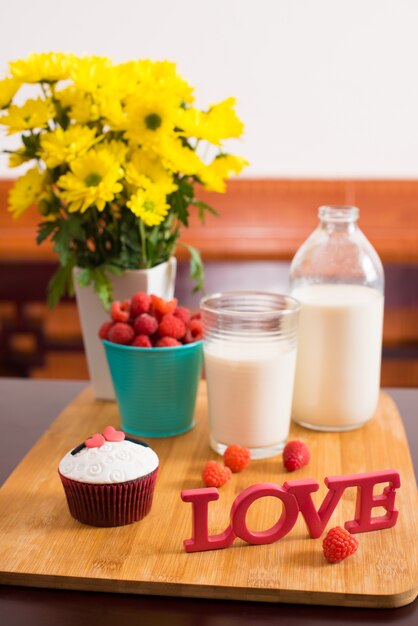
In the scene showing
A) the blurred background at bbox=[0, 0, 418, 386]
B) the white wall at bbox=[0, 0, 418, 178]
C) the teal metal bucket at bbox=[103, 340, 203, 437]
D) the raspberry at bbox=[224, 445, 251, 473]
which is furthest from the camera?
the white wall at bbox=[0, 0, 418, 178]

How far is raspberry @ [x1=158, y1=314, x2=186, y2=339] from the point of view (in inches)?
42.6

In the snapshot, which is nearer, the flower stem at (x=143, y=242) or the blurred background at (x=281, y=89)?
the flower stem at (x=143, y=242)

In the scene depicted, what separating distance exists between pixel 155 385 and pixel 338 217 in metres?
0.34

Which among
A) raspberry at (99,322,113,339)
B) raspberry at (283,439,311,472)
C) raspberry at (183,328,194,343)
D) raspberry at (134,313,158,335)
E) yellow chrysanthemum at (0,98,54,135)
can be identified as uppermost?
yellow chrysanthemum at (0,98,54,135)

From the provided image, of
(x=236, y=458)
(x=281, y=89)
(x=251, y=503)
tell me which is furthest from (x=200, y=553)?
(x=281, y=89)

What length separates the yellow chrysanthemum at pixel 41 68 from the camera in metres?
1.10

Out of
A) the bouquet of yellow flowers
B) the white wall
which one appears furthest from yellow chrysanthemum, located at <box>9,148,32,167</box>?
the white wall

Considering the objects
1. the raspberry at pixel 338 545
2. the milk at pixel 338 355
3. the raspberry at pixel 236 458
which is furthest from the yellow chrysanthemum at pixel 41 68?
the raspberry at pixel 338 545

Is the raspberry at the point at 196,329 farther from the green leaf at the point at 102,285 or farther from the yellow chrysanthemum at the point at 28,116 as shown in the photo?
the yellow chrysanthemum at the point at 28,116

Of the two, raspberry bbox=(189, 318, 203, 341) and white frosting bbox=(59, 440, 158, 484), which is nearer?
white frosting bbox=(59, 440, 158, 484)

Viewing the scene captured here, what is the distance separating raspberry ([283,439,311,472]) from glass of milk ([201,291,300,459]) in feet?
0.14

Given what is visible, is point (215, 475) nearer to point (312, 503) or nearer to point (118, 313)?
point (312, 503)

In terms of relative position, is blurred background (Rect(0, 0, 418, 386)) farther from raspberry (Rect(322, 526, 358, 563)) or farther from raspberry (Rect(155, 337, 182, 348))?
raspberry (Rect(322, 526, 358, 563))

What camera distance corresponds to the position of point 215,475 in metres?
0.95
